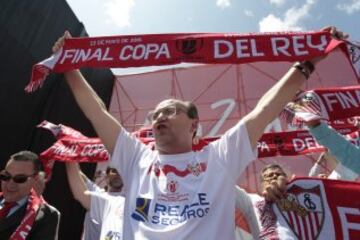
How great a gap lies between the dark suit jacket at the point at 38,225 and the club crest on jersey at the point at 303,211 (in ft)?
4.24

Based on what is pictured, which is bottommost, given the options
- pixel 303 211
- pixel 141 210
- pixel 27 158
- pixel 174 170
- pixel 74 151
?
pixel 141 210

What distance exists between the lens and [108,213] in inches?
102

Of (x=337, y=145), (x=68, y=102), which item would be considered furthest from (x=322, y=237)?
(x=68, y=102)

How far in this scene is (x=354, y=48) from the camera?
7.35 ft

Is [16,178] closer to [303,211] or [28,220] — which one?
[28,220]

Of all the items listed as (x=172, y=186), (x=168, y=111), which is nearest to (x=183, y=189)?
(x=172, y=186)

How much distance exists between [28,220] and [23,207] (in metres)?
0.16

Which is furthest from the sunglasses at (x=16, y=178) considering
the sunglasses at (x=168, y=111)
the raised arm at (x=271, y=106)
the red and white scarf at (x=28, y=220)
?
the raised arm at (x=271, y=106)

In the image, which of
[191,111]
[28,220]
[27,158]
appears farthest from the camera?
[27,158]

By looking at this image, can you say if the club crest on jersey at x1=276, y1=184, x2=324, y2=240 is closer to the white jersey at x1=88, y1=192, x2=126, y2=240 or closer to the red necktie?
the white jersey at x1=88, y1=192, x2=126, y2=240

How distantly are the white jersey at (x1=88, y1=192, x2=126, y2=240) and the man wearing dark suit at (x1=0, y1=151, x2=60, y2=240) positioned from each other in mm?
444

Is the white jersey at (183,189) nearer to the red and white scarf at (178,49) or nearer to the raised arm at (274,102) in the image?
the raised arm at (274,102)

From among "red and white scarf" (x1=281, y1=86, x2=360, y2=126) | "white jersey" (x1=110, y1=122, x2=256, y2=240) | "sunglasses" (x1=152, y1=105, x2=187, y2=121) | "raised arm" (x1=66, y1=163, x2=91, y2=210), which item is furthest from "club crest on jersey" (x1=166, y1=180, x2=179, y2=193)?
"raised arm" (x1=66, y1=163, x2=91, y2=210)

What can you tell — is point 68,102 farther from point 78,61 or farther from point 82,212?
point 78,61
